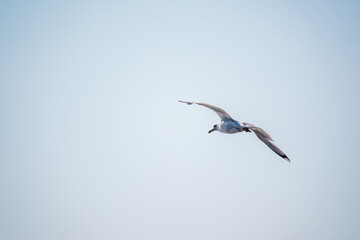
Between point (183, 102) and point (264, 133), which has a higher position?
point (183, 102)

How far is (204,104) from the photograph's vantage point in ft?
41.5

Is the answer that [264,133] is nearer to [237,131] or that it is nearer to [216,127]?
[237,131]

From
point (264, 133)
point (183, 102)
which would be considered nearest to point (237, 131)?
point (264, 133)

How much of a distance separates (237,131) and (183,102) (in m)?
2.04

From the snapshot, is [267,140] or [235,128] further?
[267,140]

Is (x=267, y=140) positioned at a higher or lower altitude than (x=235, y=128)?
lower

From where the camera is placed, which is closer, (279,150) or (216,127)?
(279,150)

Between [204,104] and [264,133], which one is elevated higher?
[204,104]

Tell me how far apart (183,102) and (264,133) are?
9.33 ft

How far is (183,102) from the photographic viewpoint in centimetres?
1276

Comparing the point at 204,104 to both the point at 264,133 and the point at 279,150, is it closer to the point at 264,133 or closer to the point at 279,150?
the point at 264,133

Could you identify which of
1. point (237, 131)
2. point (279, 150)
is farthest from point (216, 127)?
point (279, 150)

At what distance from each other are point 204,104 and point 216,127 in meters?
1.55

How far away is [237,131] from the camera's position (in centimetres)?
1281
